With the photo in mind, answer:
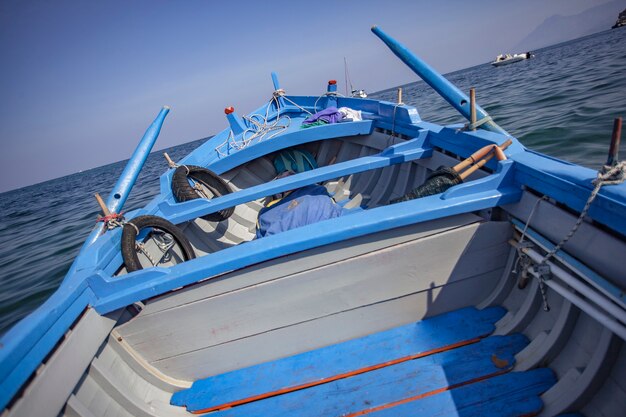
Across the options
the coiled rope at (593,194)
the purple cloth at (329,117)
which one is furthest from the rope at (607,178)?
the purple cloth at (329,117)

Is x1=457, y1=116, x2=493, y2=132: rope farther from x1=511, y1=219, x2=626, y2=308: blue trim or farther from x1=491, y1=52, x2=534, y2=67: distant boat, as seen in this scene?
x1=491, y1=52, x2=534, y2=67: distant boat

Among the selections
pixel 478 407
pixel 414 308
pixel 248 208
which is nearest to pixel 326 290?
pixel 414 308

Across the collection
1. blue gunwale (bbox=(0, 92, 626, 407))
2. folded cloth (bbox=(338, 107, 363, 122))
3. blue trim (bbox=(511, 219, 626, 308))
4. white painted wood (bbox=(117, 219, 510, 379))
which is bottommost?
white painted wood (bbox=(117, 219, 510, 379))

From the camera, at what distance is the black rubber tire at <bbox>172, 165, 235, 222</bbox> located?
3.37m

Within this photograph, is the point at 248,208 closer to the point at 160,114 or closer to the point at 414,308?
the point at 160,114

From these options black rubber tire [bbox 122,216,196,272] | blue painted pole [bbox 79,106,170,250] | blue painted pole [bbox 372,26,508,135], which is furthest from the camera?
blue painted pole [bbox 79,106,170,250]

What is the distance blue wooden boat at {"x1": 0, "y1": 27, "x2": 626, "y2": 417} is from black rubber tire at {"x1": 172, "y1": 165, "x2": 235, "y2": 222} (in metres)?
0.92

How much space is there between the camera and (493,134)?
2.44 m

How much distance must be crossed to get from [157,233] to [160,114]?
5.94 feet

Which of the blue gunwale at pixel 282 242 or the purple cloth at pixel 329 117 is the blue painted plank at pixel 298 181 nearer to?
the blue gunwale at pixel 282 242

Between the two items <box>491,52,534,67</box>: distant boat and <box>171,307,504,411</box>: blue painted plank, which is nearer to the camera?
<box>171,307,504,411</box>: blue painted plank

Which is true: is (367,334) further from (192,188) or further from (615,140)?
(192,188)

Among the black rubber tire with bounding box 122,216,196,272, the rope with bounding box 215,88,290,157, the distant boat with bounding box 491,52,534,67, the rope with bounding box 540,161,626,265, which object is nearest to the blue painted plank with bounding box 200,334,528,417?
the rope with bounding box 540,161,626,265

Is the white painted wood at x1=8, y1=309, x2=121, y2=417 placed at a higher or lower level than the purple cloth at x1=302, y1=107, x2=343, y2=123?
lower
